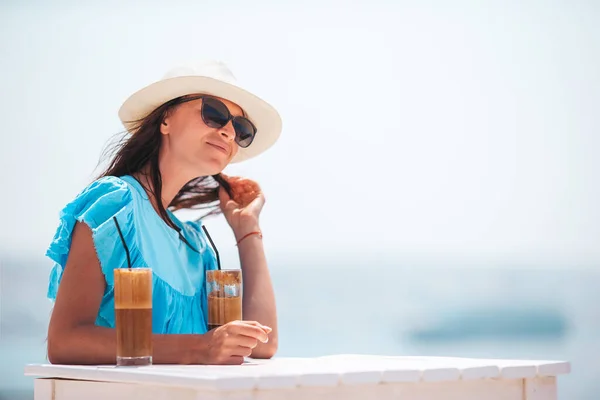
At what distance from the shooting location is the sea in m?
7.81

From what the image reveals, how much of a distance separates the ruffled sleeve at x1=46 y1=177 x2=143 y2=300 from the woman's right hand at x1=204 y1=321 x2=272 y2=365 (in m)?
0.32

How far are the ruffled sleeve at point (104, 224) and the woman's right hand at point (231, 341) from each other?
319 millimetres

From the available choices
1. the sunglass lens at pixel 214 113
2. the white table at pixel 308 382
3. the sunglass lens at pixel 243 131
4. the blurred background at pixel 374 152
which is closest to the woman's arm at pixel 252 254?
the sunglass lens at pixel 243 131

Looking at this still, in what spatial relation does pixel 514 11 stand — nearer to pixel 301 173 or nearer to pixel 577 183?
pixel 577 183

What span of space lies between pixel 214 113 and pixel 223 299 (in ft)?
1.76

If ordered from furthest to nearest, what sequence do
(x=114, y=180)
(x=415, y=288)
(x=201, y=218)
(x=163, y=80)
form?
(x=415, y=288) < (x=201, y=218) < (x=163, y=80) < (x=114, y=180)

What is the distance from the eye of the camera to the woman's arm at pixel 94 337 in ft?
5.67

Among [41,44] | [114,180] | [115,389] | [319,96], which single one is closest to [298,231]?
[319,96]

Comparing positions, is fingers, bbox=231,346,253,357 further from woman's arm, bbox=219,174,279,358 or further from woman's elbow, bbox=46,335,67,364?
woman's arm, bbox=219,174,279,358

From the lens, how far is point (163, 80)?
2.28 metres

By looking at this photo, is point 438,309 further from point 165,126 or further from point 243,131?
point 165,126

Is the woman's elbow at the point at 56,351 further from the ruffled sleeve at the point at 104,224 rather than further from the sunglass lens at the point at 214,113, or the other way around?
the sunglass lens at the point at 214,113

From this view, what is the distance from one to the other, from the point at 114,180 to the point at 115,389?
0.69 metres

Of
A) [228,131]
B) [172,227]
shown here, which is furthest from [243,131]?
[172,227]
